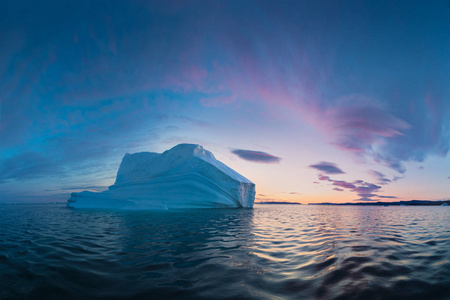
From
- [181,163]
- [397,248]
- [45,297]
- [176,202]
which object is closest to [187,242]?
[45,297]

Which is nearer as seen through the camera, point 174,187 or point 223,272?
point 223,272

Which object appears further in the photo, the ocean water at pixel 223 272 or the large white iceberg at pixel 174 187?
the large white iceberg at pixel 174 187

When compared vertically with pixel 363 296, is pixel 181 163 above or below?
above

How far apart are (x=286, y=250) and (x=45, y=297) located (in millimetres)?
4984

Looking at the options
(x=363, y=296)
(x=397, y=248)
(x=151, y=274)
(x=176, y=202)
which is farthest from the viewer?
(x=176, y=202)

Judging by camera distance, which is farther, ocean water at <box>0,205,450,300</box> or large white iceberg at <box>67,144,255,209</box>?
large white iceberg at <box>67,144,255,209</box>

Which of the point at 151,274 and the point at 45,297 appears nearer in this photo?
the point at 45,297

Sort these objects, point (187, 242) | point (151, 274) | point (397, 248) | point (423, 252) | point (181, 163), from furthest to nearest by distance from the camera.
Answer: point (181, 163), point (187, 242), point (397, 248), point (423, 252), point (151, 274)

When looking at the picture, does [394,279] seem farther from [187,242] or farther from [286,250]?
[187,242]

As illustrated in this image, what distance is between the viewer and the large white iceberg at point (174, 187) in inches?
1078

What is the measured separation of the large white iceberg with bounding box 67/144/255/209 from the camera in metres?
27.4

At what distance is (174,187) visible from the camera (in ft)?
92.6

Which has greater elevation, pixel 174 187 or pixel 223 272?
pixel 174 187

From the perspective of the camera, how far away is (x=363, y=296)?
9.04 feet
